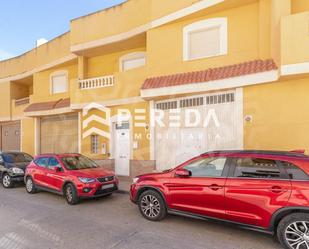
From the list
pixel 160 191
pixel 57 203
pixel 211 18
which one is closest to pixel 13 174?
pixel 57 203

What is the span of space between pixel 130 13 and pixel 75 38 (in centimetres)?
347

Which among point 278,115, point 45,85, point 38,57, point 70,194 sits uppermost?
point 38,57

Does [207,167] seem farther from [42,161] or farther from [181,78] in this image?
[42,161]

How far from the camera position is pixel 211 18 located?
8898mm

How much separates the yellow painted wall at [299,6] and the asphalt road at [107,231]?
22.6 ft

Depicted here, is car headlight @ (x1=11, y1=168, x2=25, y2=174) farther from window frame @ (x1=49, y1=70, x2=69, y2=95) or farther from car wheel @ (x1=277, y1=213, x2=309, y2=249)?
car wheel @ (x1=277, y1=213, x2=309, y2=249)

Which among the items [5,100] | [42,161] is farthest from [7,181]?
[5,100]

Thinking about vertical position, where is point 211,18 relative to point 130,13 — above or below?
below

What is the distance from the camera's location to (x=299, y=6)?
7629 millimetres

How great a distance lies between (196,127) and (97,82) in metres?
5.52

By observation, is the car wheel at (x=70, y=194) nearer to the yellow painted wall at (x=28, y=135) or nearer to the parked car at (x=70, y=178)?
the parked car at (x=70, y=178)

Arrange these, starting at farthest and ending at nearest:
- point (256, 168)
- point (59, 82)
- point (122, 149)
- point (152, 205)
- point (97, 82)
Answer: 1. point (59, 82)
2. point (97, 82)
3. point (122, 149)
4. point (152, 205)
5. point (256, 168)

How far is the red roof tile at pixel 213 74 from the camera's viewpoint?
7.54 metres

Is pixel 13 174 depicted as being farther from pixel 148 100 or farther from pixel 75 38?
pixel 75 38
